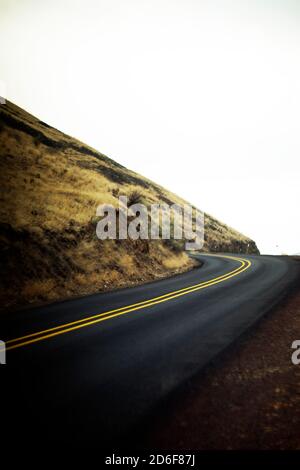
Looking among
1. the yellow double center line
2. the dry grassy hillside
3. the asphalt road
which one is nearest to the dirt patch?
the asphalt road

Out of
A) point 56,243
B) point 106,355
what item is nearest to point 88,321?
point 106,355

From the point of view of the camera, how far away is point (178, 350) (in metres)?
5.74

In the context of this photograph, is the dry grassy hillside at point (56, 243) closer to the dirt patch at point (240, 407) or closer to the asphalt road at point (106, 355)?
the asphalt road at point (106, 355)

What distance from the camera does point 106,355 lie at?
546cm

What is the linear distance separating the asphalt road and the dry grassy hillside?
1.99 meters

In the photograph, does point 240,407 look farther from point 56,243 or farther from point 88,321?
point 56,243

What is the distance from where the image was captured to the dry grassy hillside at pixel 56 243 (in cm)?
1106

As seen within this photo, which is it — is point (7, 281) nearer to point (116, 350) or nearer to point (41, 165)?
point (116, 350)

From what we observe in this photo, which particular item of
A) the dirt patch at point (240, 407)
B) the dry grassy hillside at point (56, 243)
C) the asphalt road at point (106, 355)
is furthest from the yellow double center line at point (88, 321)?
the dirt patch at point (240, 407)

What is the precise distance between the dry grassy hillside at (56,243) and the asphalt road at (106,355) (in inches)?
A: 78.2

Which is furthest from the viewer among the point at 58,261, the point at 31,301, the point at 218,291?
the point at 58,261

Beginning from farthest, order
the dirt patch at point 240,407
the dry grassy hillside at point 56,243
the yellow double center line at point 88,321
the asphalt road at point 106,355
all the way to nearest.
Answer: the dry grassy hillside at point 56,243 < the yellow double center line at point 88,321 < the asphalt road at point 106,355 < the dirt patch at point 240,407
